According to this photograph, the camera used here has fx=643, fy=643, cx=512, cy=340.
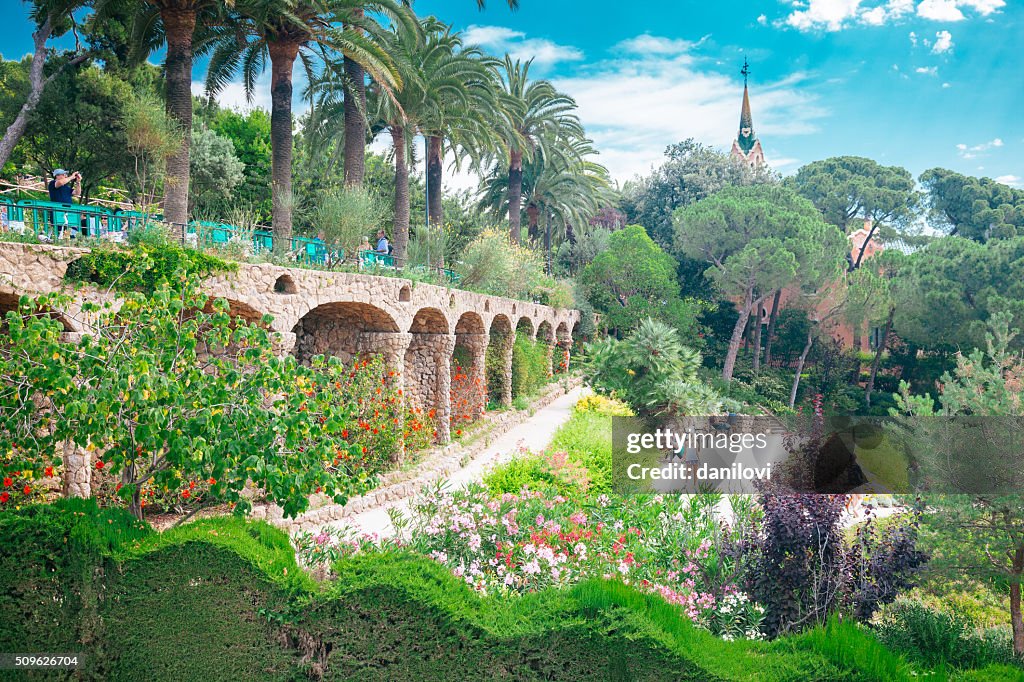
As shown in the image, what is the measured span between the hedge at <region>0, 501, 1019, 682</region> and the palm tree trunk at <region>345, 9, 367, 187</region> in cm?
1189

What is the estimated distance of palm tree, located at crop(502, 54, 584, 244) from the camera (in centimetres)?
2495

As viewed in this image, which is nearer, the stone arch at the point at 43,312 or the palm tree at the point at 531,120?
the stone arch at the point at 43,312

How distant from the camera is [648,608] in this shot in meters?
4.02

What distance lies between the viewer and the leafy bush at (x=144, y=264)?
7.31 m

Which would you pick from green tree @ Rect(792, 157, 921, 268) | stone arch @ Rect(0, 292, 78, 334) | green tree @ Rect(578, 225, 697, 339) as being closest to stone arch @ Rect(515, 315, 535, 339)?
green tree @ Rect(578, 225, 697, 339)

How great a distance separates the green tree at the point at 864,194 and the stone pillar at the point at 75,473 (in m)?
41.5

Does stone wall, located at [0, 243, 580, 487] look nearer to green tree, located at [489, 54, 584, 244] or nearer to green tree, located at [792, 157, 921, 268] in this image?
green tree, located at [489, 54, 584, 244]

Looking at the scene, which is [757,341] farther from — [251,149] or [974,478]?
[974,478]

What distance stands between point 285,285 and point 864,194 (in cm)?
3935

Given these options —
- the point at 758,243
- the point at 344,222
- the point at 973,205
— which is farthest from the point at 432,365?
the point at 973,205

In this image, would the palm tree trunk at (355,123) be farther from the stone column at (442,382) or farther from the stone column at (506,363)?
the stone column at (506,363)

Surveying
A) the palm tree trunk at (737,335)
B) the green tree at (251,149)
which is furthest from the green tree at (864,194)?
the green tree at (251,149)

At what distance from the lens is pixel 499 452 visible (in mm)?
14430

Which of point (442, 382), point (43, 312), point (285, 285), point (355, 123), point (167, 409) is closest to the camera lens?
point (167, 409)
